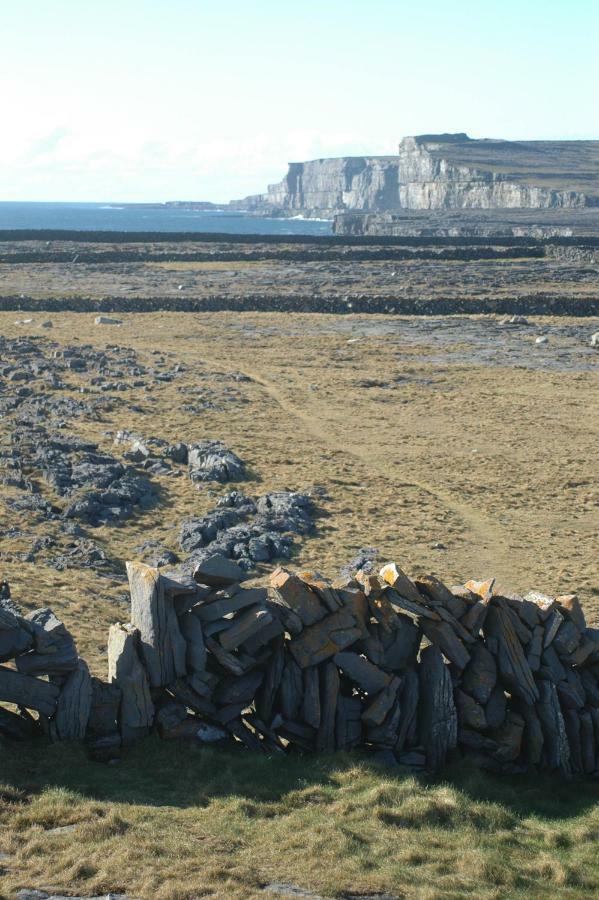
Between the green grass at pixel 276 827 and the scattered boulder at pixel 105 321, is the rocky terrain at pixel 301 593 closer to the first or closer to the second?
the green grass at pixel 276 827

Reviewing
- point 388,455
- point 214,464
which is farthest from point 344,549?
point 388,455

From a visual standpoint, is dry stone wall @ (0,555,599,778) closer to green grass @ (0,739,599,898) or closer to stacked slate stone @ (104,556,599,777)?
stacked slate stone @ (104,556,599,777)

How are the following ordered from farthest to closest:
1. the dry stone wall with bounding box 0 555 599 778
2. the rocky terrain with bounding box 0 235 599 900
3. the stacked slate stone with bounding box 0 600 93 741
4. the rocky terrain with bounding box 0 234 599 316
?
the rocky terrain with bounding box 0 234 599 316 < the dry stone wall with bounding box 0 555 599 778 < the stacked slate stone with bounding box 0 600 93 741 < the rocky terrain with bounding box 0 235 599 900

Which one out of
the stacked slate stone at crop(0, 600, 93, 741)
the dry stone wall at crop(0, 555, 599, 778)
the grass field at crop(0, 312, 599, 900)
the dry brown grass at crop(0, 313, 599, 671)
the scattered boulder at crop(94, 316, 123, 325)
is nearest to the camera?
the grass field at crop(0, 312, 599, 900)

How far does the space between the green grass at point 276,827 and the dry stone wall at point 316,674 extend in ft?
1.48

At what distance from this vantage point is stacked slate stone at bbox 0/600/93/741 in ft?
38.1

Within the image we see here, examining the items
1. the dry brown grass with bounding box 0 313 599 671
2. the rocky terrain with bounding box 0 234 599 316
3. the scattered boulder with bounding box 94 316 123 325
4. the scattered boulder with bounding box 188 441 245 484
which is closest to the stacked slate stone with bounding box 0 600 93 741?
the dry brown grass with bounding box 0 313 599 671

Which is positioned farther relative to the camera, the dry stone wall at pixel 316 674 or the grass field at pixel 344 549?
the dry stone wall at pixel 316 674

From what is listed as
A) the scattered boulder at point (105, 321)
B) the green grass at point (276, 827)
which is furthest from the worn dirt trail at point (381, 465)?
the scattered boulder at point (105, 321)

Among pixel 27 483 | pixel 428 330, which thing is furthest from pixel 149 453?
pixel 428 330

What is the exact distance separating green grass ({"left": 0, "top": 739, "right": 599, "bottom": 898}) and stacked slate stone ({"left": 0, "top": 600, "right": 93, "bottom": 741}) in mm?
395

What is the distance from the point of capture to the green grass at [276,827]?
9008mm

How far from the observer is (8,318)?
57.3 m

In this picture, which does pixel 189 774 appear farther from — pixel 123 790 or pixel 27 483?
pixel 27 483
